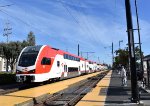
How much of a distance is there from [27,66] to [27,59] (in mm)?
858

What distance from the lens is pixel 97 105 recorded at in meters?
15.5

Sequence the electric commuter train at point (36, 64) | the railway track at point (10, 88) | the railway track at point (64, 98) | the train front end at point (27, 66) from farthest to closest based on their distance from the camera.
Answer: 1. the electric commuter train at point (36, 64)
2. the train front end at point (27, 66)
3. the railway track at point (10, 88)
4. the railway track at point (64, 98)

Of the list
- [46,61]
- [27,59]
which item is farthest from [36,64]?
[46,61]

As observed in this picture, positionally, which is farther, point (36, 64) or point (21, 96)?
point (36, 64)

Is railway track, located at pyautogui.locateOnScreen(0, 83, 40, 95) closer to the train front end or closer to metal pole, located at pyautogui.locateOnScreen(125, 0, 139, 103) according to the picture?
the train front end

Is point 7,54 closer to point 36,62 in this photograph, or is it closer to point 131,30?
point 36,62

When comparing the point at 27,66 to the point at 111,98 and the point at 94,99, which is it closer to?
the point at 94,99

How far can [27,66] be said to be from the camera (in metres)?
27.9

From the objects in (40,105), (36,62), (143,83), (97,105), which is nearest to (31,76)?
(36,62)

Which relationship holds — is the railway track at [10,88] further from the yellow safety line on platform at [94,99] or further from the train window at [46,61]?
the yellow safety line on platform at [94,99]

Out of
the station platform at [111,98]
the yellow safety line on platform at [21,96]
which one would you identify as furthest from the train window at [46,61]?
the station platform at [111,98]

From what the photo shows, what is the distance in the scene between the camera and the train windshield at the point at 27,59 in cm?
2808

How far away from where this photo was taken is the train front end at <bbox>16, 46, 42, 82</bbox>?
27.4 metres

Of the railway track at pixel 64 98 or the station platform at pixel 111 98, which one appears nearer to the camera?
the station platform at pixel 111 98
